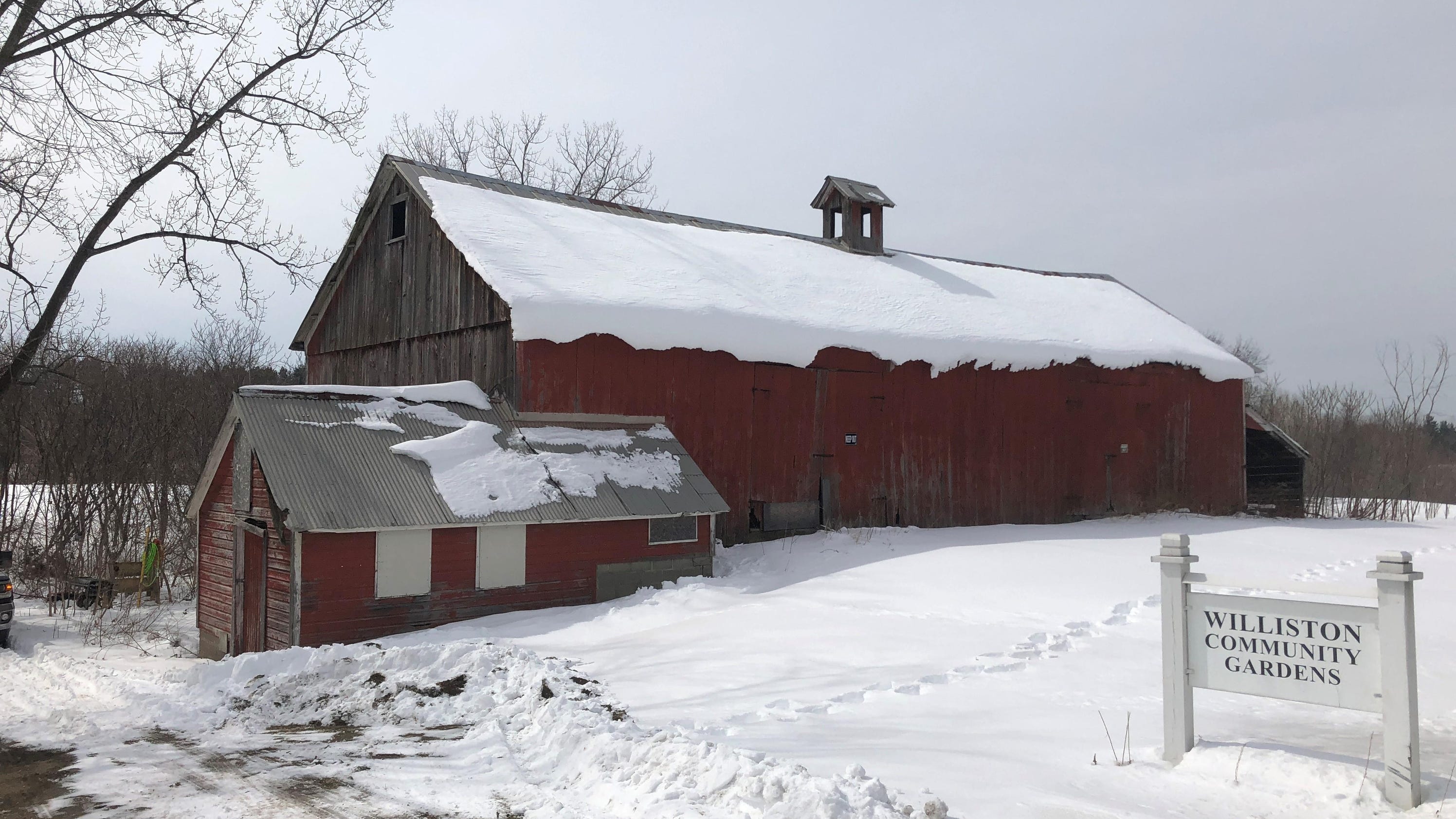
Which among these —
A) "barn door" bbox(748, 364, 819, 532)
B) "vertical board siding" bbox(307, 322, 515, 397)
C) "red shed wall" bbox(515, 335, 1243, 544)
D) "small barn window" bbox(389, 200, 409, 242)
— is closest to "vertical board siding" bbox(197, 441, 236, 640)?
"vertical board siding" bbox(307, 322, 515, 397)

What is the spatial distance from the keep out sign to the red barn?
11.0 metres

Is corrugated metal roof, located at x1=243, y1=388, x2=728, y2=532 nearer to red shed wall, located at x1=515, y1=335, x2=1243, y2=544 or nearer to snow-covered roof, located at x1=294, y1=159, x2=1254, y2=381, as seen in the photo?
red shed wall, located at x1=515, y1=335, x2=1243, y2=544

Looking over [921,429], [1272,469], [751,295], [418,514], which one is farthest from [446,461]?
[1272,469]

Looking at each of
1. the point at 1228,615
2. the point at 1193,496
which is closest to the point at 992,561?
the point at 1228,615

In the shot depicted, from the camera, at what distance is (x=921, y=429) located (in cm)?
1938

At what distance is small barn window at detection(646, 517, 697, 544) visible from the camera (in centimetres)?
1418

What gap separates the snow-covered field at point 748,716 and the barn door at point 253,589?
1.41 m

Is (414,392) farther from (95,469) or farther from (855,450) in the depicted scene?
(95,469)

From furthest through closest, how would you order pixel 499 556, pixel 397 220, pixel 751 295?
pixel 397 220
pixel 751 295
pixel 499 556

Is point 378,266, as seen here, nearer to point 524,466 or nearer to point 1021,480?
point 524,466

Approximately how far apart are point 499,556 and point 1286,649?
9.50m

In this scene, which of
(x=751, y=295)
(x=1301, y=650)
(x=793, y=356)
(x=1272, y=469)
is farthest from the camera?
(x=1272, y=469)

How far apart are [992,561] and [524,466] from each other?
21.9ft

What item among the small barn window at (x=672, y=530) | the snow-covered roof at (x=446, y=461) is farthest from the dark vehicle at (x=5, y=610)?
the small barn window at (x=672, y=530)
